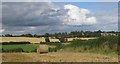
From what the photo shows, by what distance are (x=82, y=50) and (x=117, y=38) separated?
4327mm

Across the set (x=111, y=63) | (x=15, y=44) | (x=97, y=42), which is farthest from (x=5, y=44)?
(x=111, y=63)

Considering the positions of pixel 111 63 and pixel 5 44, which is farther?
pixel 5 44

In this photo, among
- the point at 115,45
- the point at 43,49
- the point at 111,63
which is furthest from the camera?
the point at 115,45

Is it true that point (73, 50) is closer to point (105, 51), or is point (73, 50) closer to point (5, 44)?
point (105, 51)

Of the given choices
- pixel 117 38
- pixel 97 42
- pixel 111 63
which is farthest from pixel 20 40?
pixel 111 63

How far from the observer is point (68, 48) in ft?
115

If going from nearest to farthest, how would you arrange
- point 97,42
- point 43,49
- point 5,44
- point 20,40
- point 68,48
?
point 43,49, point 97,42, point 68,48, point 5,44, point 20,40

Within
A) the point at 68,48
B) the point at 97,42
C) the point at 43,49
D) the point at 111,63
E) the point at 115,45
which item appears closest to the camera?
the point at 111,63

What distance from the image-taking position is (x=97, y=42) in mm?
32875

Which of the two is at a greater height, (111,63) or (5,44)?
(111,63)

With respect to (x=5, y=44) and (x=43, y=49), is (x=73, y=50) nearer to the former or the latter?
(x=43, y=49)

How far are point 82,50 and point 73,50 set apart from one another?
3.52 feet

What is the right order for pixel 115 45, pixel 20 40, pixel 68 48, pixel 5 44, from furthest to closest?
pixel 20 40 < pixel 5 44 < pixel 68 48 < pixel 115 45

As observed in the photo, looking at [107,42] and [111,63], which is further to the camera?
[107,42]
